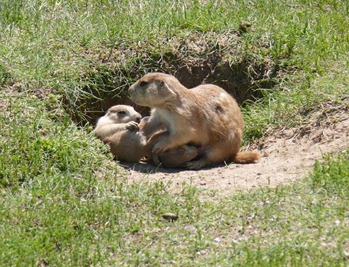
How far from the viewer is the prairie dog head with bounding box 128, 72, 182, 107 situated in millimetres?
9289

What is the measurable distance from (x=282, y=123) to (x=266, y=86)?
97cm

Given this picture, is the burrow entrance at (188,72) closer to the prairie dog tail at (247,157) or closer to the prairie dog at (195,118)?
the prairie dog at (195,118)

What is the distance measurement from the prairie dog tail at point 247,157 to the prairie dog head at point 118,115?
139 centimetres

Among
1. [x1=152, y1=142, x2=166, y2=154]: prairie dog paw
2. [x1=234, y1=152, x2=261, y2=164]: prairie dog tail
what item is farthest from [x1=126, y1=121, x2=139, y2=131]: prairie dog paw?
[x1=234, y1=152, x2=261, y2=164]: prairie dog tail

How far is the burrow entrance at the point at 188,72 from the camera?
1029cm

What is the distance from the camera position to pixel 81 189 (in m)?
7.86

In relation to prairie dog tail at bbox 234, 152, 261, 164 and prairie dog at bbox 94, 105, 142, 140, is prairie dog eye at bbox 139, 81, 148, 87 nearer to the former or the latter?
prairie dog at bbox 94, 105, 142, 140

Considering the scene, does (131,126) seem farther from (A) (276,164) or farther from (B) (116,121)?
(A) (276,164)

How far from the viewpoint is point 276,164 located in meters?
8.62

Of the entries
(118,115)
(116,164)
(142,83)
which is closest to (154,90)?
(142,83)

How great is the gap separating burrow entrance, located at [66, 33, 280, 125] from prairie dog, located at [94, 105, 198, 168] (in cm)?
68

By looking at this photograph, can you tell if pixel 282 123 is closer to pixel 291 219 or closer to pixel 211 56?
pixel 211 56

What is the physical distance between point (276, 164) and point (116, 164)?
1.69 meters

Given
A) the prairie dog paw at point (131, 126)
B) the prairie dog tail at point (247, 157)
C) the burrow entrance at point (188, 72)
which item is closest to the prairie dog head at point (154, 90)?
the prairie dog paw at point (131, 126)
